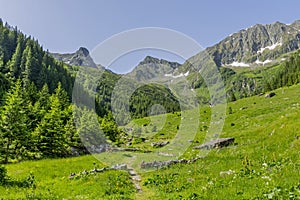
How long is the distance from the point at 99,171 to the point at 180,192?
387 inches

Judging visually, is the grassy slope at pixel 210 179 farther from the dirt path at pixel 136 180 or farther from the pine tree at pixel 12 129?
the pine tree at pixel 12 129

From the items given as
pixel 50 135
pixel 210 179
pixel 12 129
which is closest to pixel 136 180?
pixel 210 179

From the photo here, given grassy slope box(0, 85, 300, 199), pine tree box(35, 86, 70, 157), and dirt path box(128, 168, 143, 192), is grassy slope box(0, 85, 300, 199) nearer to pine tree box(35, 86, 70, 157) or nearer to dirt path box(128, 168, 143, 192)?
dirt path box(128, 168, 143, 192)

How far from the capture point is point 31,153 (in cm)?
3706

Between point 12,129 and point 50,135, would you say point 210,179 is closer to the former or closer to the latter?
point 12,129

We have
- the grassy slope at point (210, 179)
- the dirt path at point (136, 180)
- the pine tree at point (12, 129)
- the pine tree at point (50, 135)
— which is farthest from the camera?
the pine tree at point (50, 135)

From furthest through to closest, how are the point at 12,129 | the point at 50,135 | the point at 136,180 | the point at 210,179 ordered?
the point at 50,135
the point at 12,129
the point at 136,180
the point at 210,179

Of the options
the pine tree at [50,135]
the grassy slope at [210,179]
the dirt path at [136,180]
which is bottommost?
the dirt path at [136,180]

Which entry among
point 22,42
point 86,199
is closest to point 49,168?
point 86,199

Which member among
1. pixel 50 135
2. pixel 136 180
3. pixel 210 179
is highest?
pixel 50 135

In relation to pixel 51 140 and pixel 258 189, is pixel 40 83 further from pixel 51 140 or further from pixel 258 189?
pixel 258 189

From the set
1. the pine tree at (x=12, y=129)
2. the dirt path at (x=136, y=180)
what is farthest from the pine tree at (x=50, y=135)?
the dirt path at (x=136, y=180)

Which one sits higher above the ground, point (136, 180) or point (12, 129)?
point (12, 129)

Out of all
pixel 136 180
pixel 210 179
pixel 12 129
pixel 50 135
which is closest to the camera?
pixel 210 179
